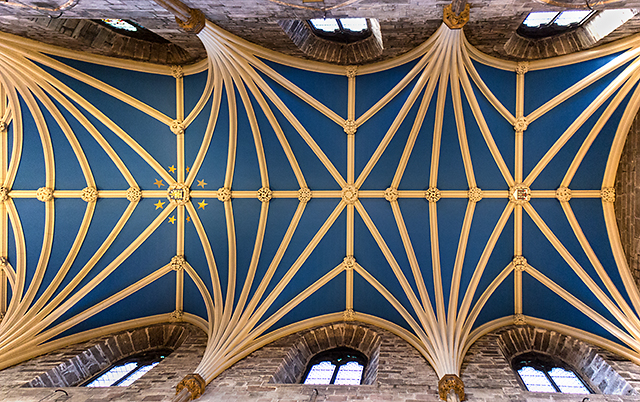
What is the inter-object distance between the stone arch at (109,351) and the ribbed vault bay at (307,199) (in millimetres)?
396

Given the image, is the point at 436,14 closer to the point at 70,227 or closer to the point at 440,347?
the point at 440,347

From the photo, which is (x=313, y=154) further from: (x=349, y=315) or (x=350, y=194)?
(x=349, y=315)

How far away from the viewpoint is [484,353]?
812cm

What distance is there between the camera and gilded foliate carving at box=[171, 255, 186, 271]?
9.82 m

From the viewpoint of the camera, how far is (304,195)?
9734 mm

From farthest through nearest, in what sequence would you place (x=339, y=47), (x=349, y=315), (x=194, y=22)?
(x=349, y=315)
(x=339, y=47)
(x=194, y=22)

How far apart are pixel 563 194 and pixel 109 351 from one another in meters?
13.8

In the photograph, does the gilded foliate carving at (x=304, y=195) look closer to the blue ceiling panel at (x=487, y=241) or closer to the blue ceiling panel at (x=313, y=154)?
the blue ceiling panel at (x=313, y=154)

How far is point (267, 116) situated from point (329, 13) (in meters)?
3.97

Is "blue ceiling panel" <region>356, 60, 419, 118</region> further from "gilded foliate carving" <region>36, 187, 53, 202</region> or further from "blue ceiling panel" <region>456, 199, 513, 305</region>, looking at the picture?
"gilded foliate carving" <region>36, 187, 53, 202</region>

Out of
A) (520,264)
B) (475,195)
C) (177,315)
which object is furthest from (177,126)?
(520,264)

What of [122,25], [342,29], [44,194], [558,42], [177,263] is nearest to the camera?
[558,42]

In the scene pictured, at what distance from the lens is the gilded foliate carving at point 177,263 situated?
982 cm

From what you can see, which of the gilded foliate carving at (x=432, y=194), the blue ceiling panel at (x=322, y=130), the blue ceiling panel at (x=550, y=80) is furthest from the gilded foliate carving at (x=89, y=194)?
the blue ceiling panel at (x=550, y=80)
